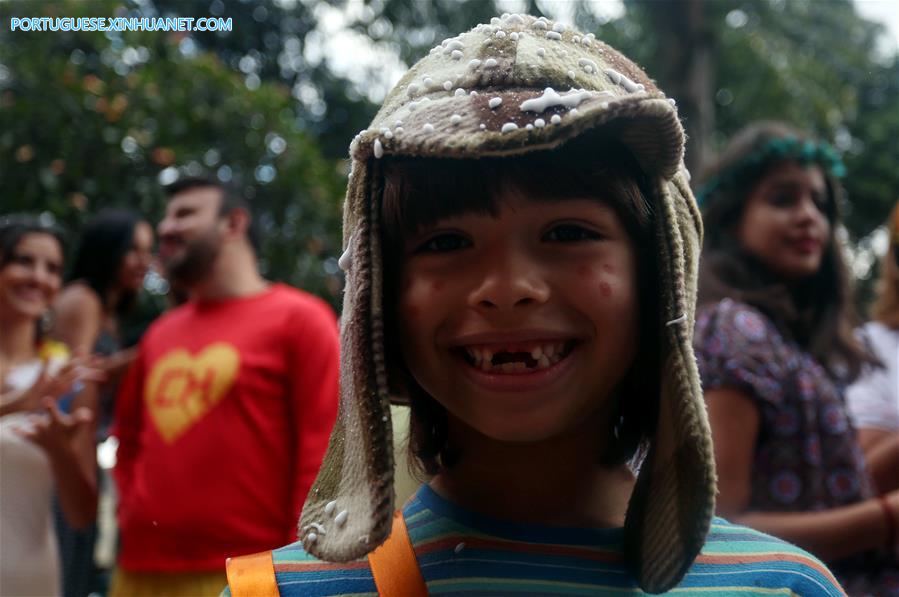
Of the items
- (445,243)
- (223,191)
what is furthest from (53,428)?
(445,243)

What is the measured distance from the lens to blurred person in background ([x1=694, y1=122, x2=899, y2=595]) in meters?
2.13

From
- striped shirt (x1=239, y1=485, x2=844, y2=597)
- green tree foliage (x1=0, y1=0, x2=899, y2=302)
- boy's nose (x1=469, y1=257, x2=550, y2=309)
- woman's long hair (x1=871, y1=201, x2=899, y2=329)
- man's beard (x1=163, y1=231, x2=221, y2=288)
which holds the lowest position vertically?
striped shirt (x1=239, y1=485, x2=844, y2=597)

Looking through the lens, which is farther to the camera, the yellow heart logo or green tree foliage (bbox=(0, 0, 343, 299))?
green tree foliage (bbox=(0, 0, 343, 299))

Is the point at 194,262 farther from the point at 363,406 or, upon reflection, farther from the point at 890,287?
the point at 890,287

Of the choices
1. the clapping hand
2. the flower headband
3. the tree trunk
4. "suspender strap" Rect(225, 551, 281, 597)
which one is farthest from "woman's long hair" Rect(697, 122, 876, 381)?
the tree trunk

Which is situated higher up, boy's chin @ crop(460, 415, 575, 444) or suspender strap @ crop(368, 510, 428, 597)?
boy's chin @ crop(460, 415, 575, 444)

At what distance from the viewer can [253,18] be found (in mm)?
5695

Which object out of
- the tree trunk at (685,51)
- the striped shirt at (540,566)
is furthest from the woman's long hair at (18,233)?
the tree trunk at (685,51)

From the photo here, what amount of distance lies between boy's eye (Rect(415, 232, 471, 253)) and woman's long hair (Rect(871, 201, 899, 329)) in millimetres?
2347

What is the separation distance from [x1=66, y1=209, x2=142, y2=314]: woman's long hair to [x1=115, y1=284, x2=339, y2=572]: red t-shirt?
838 millimetres

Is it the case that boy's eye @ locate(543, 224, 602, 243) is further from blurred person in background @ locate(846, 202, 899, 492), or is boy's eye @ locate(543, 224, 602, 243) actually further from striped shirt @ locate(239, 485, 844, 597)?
blurred person in background @ locate(846, 202, 899, 492)

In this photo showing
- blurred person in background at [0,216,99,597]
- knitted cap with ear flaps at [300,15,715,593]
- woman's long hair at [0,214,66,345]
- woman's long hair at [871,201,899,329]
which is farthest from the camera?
woman's long hair at [0,214,66,345]

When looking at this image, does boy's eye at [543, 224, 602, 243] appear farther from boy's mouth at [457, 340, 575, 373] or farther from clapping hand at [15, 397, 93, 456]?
clapping hand at [15, 397, 93, 456]

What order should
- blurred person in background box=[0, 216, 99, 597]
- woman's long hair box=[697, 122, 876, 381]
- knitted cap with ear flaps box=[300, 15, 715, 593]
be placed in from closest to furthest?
knitted cap with ear flaps box=[300, 15, 715, 593] < woman's long hair box=[697, 122, 876, 381] < blurred person in background box=[0, 216, 99, 597]
